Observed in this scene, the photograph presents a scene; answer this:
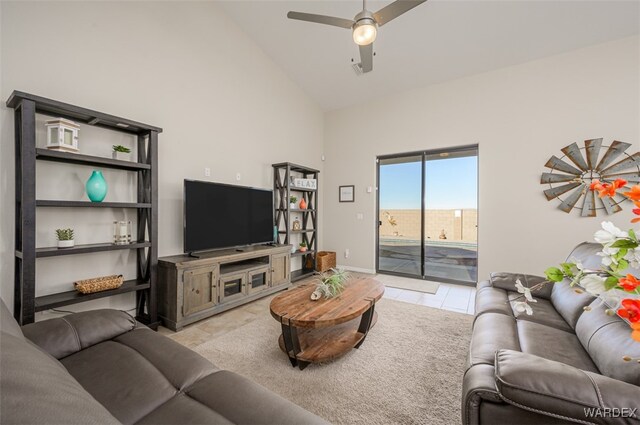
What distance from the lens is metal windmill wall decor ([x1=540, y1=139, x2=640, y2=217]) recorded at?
3.21 metres

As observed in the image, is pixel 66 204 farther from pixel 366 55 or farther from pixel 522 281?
pixel 522 281

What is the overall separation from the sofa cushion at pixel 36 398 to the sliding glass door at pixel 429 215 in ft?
15.3

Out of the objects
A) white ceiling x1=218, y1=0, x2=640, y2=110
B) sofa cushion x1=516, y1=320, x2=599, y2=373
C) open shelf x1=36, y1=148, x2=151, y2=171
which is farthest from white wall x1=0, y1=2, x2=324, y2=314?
sofa cushion x1=516, y1=320, x2=599, y2=373

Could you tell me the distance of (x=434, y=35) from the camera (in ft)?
11.5

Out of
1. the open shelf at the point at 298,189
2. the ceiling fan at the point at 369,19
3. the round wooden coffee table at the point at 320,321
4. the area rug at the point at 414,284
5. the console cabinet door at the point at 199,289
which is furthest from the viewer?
the open shelf at the point at 298,189

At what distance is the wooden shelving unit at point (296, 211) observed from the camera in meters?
4.37

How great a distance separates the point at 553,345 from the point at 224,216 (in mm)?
3173

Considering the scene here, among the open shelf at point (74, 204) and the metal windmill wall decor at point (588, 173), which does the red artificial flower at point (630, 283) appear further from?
the metal windmill wall decor at point (588, 173)

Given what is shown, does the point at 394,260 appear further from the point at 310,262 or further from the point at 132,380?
the point at 132,380

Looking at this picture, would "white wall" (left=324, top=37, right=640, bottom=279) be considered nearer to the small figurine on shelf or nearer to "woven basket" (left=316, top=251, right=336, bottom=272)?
"woven basket" (left=316, top=251, right=336, bottom=272)

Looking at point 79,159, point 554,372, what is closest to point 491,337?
point 554,372

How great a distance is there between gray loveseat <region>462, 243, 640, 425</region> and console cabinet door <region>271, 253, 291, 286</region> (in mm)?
2568

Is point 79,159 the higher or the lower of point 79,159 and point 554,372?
the higher

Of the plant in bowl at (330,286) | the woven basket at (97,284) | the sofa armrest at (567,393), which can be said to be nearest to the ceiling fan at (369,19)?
the plant in bowl at (330,286)
